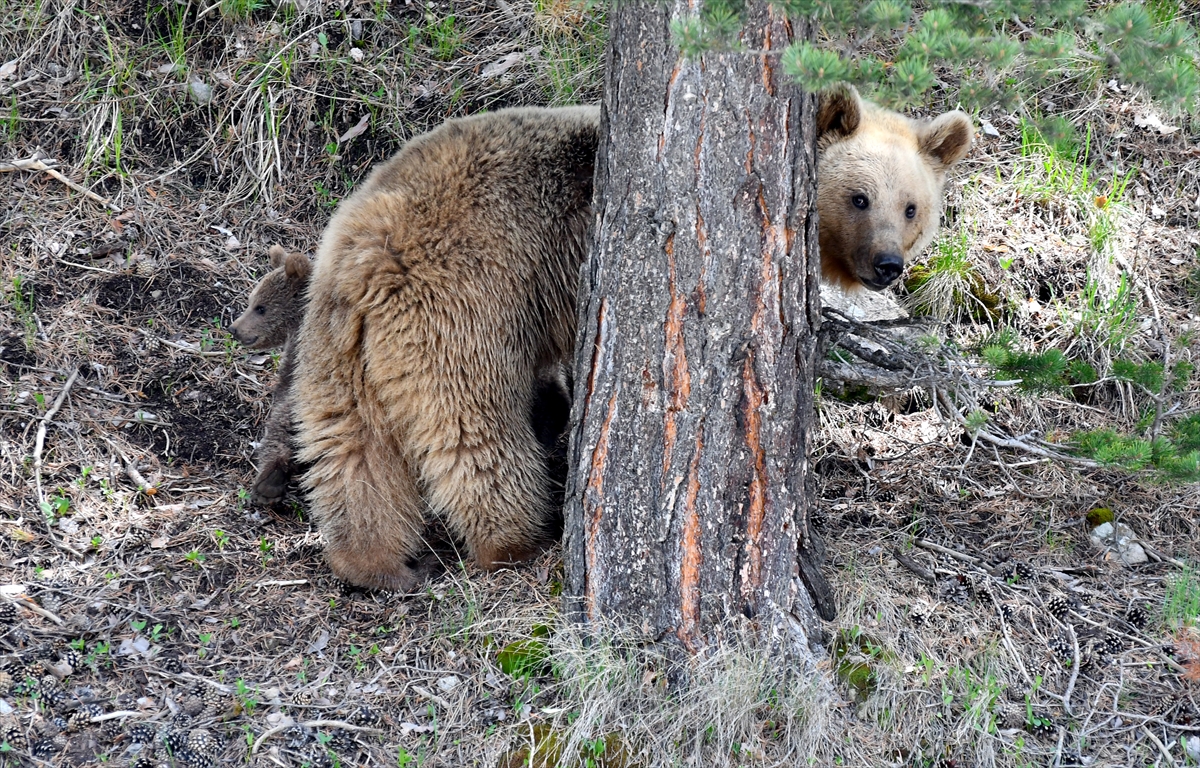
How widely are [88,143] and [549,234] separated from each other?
3.45 m

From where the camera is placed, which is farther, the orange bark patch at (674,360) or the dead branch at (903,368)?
the dead branch at (903,368)

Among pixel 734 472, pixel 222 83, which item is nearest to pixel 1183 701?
pixel 734 472

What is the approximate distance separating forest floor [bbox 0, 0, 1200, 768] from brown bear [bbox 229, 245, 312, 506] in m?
0.32

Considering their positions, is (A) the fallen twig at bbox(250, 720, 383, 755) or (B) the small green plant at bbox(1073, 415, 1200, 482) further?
(A) the fallen twig at bbox(250, 720, 383, 755)

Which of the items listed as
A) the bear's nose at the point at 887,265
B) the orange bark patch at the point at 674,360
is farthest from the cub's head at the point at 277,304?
the bear's nose at the point at 887,265

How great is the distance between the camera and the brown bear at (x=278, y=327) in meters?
4.98

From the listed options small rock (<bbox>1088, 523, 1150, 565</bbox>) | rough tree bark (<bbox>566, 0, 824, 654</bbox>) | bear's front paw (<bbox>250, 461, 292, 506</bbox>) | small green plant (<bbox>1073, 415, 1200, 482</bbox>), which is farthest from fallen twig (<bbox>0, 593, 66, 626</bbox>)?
small rock (<bbox>1088, 523, 1150, 565</bbox>)

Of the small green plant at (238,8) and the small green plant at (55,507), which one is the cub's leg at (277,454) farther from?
the small green plant at (238,8)

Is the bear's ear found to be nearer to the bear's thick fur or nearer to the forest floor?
the bear's thick fur

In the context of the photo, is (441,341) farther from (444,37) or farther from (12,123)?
(12,123)

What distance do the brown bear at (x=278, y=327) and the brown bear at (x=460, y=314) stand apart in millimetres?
400

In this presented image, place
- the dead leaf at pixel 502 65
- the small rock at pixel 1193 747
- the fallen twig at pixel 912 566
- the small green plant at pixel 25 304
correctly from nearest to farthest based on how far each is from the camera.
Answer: the small rock at pixel 1193 747 → the fallen twig at pixel 912 566 → the small green plant at pixel 25 304 → the dead leaf at pixel 502 65

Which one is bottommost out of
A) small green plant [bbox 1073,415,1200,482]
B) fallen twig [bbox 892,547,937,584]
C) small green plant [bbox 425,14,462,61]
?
fallen twig [bbox 892,547,937,584]

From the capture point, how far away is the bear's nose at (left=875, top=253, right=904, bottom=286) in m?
4.59
